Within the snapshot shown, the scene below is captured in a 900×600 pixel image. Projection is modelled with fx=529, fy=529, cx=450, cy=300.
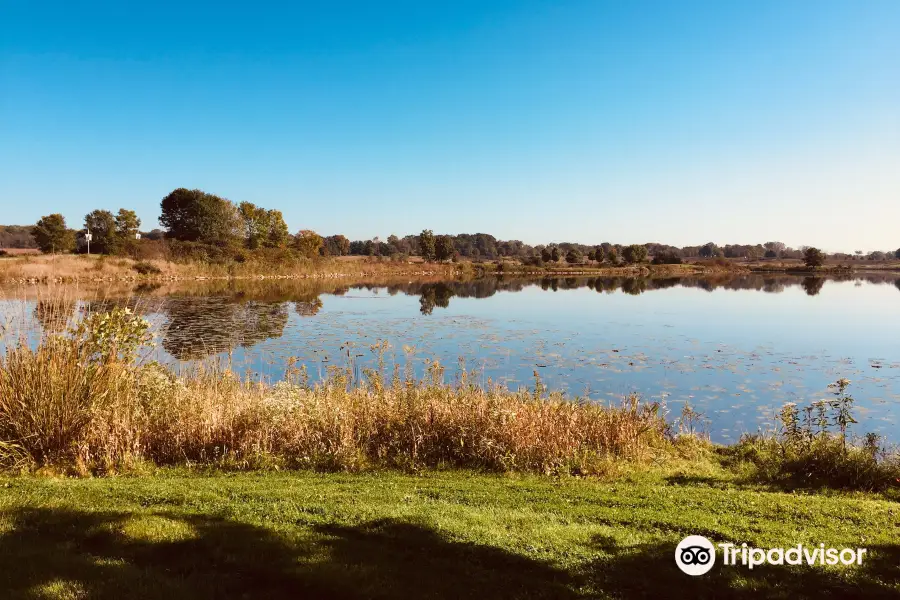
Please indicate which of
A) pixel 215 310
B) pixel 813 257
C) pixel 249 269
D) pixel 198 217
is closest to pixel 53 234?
pixel 198 217

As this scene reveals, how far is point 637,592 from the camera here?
3691 mm

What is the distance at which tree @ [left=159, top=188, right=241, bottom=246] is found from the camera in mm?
55031

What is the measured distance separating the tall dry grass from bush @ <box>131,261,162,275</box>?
131ft

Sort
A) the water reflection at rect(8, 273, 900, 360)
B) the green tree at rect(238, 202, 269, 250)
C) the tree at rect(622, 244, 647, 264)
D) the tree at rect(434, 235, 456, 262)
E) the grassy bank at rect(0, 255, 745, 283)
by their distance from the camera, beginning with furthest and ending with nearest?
the tree at rect(622, 244, 647, 264) < the tree at rect(434, 235, 456, 262) < the green tree at rect(238, 202, 269, 250) < the grassy bank at rect(0, 255, 745, 283) < the water reflection at rect(8, 273, 900, 360)

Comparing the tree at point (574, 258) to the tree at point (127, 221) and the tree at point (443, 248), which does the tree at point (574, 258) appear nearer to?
the tree at point (443, 248)

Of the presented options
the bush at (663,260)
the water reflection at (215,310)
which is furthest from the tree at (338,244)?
the water reflection at (215,310)

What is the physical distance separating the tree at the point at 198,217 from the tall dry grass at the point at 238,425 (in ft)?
164

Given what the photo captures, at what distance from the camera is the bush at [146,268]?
4253cm

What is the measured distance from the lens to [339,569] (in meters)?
3.90

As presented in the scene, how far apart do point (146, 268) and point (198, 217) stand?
44.3 ft

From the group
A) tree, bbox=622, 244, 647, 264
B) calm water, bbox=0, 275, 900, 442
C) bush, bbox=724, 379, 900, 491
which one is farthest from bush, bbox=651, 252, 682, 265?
bush, bbox=724, 379, 900, 491

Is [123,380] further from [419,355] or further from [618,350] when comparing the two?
[618,350]

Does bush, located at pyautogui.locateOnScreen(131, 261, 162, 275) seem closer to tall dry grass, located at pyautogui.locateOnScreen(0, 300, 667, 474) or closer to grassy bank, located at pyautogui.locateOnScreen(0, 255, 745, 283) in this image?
grassy bank, located at pyautogui.locateOnScreen(0, 255, 745, 283)

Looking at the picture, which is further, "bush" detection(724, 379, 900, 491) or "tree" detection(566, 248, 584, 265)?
"tree" detection(566, 248, 584, 265)
